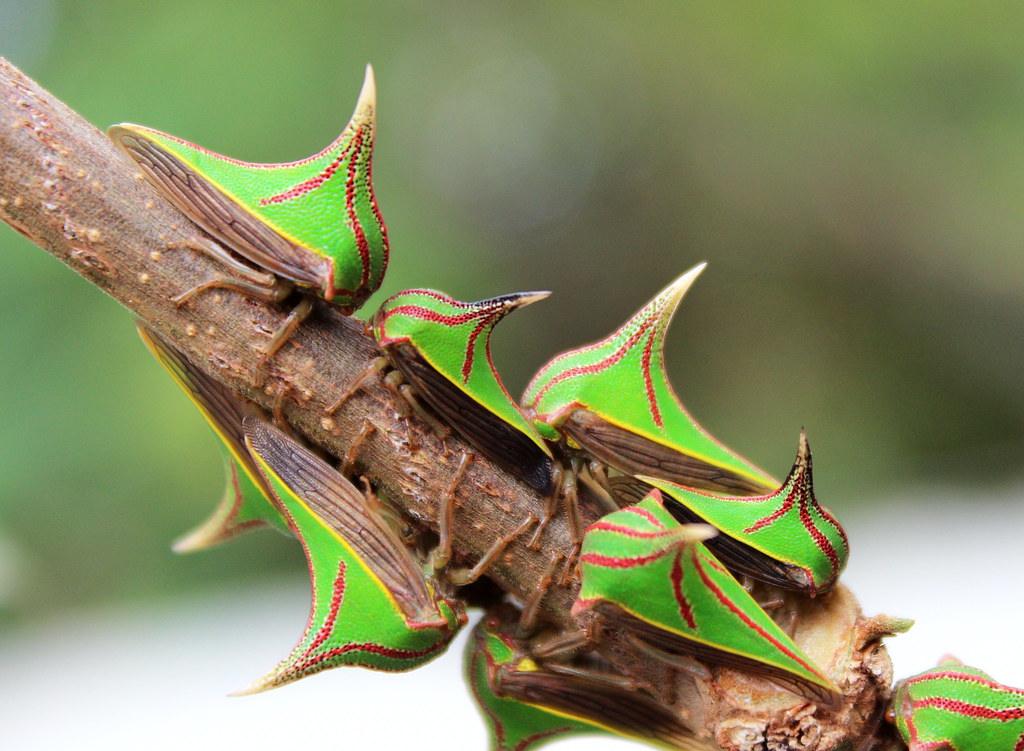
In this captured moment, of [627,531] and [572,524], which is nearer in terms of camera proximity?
[627,531]

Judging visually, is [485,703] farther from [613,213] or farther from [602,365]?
[613,213]

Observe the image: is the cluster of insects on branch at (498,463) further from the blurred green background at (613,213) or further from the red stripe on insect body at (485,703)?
the blurred green background at (613,213)

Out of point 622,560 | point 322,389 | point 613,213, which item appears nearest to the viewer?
point 622,560

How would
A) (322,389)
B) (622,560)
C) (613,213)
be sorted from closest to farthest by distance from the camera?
(622,560) < (322,389) < (613,213)

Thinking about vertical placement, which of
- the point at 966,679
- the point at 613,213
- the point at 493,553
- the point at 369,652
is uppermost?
the point at 613,213

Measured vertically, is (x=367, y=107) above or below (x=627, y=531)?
above

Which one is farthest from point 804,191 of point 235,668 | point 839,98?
point 235,668

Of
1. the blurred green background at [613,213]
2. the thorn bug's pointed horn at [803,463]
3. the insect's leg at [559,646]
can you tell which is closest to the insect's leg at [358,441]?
the insect's leg at [559,646]

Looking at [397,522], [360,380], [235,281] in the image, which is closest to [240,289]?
[235,281]
